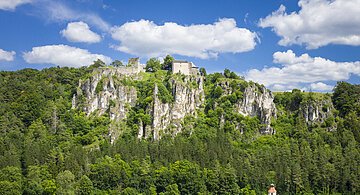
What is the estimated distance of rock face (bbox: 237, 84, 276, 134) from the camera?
11882cm

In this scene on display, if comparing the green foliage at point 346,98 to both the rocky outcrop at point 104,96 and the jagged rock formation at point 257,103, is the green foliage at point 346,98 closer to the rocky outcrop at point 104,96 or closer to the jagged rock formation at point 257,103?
the jagged rock formation at point 257,103

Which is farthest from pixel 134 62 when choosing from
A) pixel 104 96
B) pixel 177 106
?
pixel 177 106

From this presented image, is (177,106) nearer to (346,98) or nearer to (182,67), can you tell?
(182,67)

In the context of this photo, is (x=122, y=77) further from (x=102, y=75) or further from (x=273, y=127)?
(x=273, y=127)

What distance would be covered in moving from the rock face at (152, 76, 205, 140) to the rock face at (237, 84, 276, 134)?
13.9 m

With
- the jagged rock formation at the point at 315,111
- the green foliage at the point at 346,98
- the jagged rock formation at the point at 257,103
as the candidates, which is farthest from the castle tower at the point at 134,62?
the green foliage at the point at 346,98

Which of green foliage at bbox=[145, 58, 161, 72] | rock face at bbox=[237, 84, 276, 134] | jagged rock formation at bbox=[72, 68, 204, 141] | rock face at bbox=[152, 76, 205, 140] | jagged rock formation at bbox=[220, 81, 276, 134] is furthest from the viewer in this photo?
green foliage at bbox=[145, 58, 161, 72]

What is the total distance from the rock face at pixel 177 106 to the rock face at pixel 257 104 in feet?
45.5

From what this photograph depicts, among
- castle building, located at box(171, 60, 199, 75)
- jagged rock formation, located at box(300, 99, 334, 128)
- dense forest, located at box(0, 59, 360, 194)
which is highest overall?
castle building, located at box(171, 60, 199, 75)

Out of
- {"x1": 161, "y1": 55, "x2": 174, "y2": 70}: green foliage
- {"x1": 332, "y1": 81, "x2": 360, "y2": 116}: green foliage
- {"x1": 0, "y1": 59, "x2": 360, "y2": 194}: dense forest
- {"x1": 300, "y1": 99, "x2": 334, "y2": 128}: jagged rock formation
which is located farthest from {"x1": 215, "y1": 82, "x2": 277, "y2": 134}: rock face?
{"x1": 161, "y1": 55, "x2": 174, "y2": 70}: green foliage

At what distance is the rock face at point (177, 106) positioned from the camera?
113625mm

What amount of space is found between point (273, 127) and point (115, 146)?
46672 mm

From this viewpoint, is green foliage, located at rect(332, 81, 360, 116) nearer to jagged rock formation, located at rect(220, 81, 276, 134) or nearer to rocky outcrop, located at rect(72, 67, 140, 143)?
jagged rock formation, located at rect(220, 81, 276, 134)

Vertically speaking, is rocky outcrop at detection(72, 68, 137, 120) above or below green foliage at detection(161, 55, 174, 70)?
below
